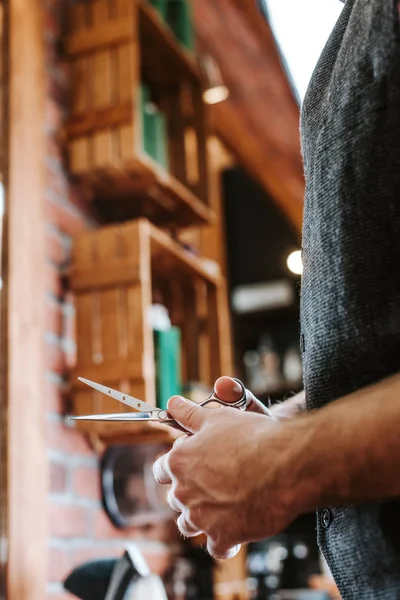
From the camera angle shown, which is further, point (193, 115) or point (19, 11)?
point (193, 115)

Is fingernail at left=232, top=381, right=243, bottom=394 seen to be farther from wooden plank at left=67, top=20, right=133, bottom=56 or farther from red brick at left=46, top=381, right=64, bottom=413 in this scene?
wooden plank at left=67, top=20, right=133, bottom=56

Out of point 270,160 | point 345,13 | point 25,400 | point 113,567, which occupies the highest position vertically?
point 270,160

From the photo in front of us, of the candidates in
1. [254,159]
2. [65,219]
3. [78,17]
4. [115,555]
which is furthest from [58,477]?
[254,159]

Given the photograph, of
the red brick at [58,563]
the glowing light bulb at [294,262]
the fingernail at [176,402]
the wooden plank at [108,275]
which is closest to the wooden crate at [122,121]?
the wooden plank at [108,275]

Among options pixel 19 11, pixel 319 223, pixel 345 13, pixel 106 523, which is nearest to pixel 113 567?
pixel 106 523

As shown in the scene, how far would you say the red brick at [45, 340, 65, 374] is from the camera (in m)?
1.79

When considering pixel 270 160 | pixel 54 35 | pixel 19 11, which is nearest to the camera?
pixel 19 11

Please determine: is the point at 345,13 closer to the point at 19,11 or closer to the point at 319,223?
the point at 319,223

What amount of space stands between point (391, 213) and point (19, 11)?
146cm

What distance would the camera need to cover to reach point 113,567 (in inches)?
56.4

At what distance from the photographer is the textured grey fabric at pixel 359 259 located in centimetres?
69

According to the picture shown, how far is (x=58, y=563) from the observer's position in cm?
171

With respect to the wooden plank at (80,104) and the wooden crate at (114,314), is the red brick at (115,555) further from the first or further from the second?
the wooden plank at (80,104)

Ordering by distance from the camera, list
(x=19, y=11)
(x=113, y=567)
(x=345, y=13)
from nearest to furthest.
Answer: (x=345, y=13)
(x=113, y=567)
(x=19, y=11)
